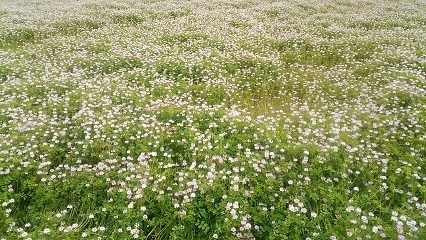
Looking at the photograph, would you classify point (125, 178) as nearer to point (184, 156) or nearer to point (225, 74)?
point (184, 156)

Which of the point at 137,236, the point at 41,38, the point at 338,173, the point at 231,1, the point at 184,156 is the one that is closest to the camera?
the point at 137,236

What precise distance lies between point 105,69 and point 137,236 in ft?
23.4

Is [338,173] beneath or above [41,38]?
above

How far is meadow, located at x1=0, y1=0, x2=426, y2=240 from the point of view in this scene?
450 cm

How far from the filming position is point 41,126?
6.38m

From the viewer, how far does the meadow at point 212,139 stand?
450 cm

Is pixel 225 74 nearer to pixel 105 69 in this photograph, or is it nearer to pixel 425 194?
pixel 105 69

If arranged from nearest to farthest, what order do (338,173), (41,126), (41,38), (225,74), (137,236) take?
(137,236), (338,173), (41,126), (225,74), (41,38)

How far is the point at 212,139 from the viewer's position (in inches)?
246

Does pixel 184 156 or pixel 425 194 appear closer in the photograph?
pixel 425 194

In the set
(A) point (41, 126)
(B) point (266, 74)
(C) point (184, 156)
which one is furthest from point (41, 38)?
(C) point (184, 156)

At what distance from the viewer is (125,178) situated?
512 cm

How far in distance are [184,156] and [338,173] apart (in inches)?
116

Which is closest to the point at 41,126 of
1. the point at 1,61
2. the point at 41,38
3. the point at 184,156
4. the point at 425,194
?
the point at 184,156
